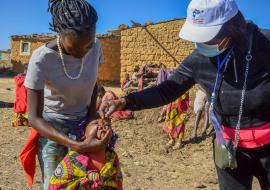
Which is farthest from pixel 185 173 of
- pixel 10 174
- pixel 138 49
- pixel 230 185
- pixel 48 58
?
pixel 138 49

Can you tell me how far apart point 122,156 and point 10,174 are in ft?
6.11

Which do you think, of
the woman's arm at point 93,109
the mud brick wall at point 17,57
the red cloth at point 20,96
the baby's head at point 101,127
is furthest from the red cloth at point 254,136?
the mud brick wall at point 17,57

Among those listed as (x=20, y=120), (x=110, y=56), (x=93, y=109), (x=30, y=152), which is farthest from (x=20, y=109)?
(x=110, y=56)

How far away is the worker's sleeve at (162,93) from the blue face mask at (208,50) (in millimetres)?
338

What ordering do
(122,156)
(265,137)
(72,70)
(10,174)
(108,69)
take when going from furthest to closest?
(108,69)
(122,156)
(10,174)
(72,70)
(265,137)

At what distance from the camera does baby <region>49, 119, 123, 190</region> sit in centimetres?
231

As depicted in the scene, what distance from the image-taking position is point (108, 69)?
78.1 feet

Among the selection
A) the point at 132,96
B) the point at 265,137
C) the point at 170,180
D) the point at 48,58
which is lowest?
the point at 170,180

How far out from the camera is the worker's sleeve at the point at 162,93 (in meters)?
2.68

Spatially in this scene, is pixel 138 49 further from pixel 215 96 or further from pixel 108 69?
pixel 215 96

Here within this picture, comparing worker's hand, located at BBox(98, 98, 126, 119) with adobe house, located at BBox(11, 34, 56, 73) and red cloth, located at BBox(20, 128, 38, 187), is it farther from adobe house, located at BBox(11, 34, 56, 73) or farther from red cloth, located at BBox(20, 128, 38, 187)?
adobe house, located at BBox(11, 34, 56, 73)

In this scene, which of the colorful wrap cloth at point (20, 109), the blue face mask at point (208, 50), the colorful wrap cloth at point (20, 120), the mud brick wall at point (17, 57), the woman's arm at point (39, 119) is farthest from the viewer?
the mud brick wall at point (17, 57)

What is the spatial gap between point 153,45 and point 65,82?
13.9 metres

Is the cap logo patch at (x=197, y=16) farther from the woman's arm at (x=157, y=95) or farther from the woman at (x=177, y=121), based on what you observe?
the woman at (x=177, y=121)
